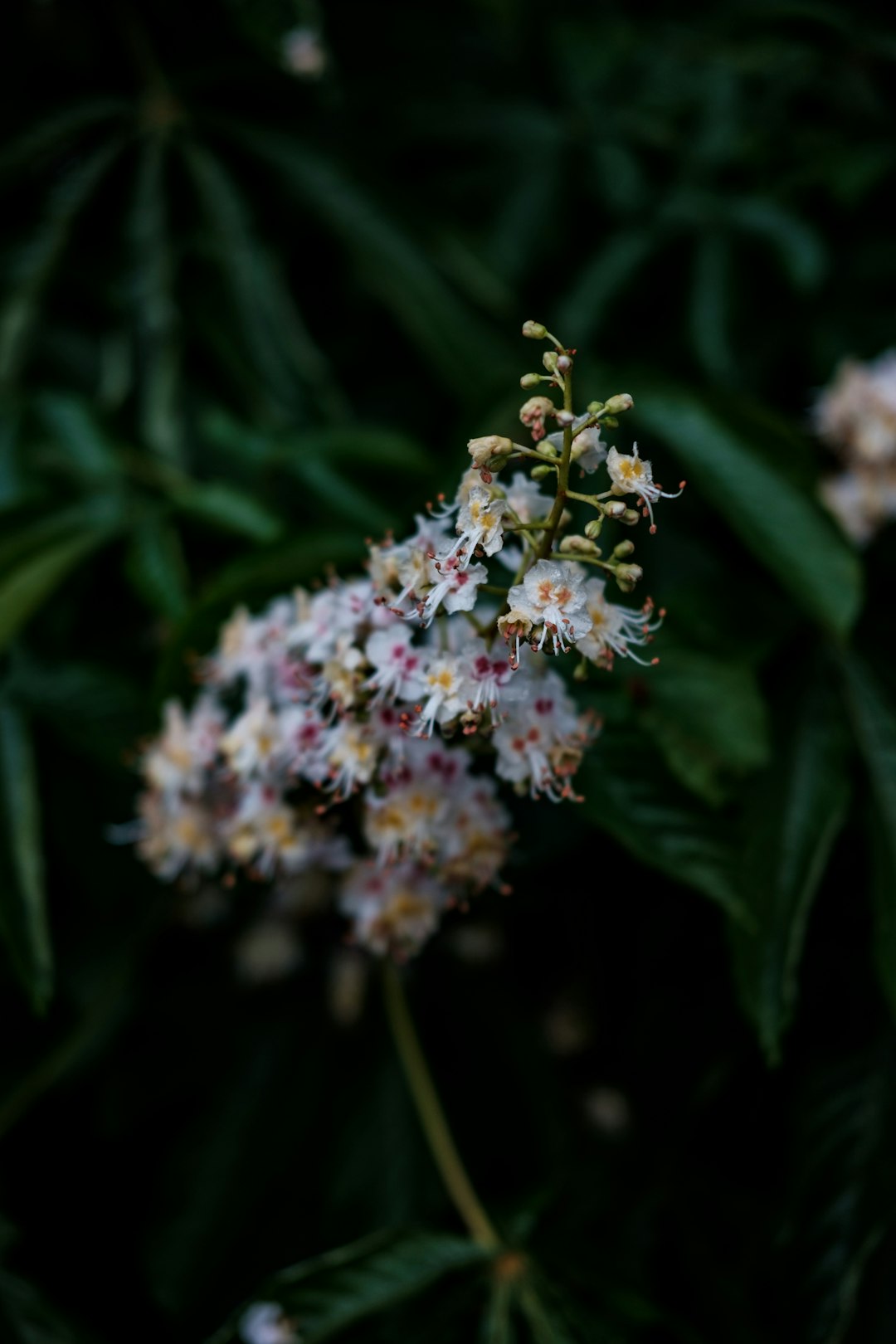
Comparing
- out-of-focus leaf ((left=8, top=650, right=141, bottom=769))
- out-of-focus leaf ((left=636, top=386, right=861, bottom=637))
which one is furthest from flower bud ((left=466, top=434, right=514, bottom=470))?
out-of-focus leaf ((left=8, top=650, right=141, bottom=769))

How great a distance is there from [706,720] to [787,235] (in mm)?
1150

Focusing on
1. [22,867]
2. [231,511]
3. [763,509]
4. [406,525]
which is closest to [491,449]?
[406,525]

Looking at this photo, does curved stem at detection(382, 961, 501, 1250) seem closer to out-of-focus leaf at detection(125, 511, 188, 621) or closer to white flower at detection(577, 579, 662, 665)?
out-of-focus leaf at detection(125, 511, 188, 621)

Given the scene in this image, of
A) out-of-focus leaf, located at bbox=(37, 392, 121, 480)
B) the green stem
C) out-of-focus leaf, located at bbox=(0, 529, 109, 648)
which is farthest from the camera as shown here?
out-of-focus leaf, located at bbox=(37, 392, 121, 480)

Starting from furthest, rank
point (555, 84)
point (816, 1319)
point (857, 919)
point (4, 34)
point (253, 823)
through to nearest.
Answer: point (555, 84), point (4, 34), point (857, 919), point (816, 1319), point (253, 823)

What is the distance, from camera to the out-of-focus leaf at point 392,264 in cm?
181

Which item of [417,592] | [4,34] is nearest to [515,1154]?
[417,592]

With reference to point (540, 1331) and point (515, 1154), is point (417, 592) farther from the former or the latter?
point (515, 1154)

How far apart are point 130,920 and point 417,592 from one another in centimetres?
104

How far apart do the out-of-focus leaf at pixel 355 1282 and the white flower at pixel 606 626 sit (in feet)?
2.41

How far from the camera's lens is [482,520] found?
90 cm

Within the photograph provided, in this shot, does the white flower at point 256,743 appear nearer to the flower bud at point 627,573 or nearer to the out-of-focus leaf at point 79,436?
the flower bud at point 627,573

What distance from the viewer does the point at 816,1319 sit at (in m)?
1.36

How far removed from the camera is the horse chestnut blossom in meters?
0.91
